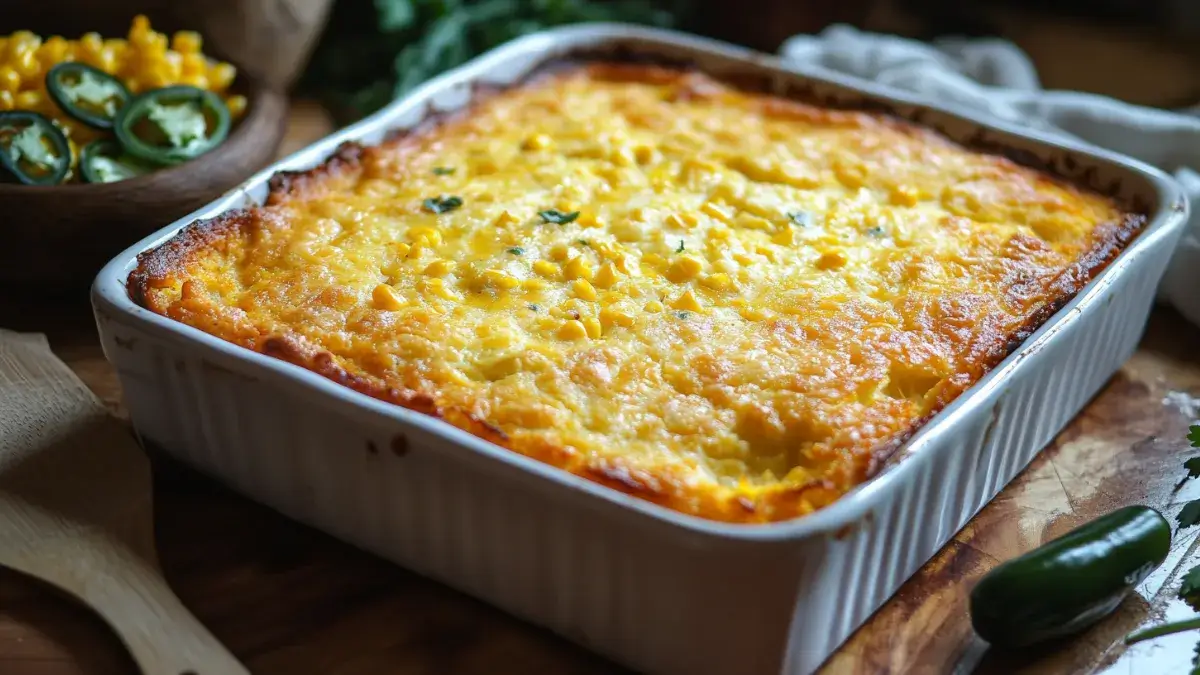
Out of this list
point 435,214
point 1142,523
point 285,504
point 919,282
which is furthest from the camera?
point 435,214

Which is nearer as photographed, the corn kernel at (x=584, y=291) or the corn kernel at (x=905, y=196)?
the corn kernel at (x=584, y=291)

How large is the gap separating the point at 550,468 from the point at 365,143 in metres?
1.49

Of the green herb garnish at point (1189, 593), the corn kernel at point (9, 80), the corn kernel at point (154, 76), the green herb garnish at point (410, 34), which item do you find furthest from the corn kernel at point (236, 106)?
the green herb garnish at point (1189, 593)

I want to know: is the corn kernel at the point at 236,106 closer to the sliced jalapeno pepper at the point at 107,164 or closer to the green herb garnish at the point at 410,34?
the sliced jalapeno pepper at the point at 107,164

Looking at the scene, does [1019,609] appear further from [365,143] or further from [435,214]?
[365,143]

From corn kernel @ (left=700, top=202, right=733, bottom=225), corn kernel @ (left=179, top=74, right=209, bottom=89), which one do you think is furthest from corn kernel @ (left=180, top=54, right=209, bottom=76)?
corn kernel @ (left=700, top=202, right=733, bottom=225)

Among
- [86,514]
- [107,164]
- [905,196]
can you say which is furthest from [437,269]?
[905,196]

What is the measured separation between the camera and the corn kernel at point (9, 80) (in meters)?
3.03

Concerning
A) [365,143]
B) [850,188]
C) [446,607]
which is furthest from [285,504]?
[850,188]

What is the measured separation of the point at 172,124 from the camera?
3156mm

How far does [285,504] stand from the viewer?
2.37 metres

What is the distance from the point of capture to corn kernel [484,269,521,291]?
2510 millimetres

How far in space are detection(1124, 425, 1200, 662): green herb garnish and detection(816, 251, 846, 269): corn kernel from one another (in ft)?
2.62

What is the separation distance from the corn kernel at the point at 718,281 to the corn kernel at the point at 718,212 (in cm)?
30
